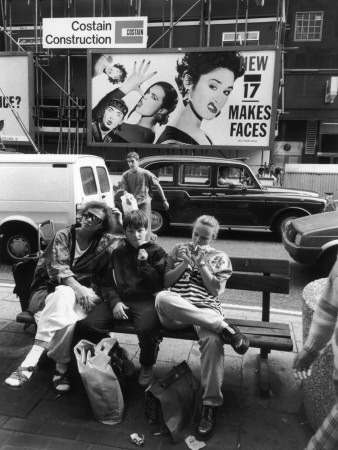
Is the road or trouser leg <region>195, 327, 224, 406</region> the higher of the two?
trouser leg <region>195, 327, 224, 406</region>

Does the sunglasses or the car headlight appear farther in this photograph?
the car headlight

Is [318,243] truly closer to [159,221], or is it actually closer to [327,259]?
[327,259]

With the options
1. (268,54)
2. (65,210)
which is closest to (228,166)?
(65,210)

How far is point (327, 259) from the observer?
5992mm

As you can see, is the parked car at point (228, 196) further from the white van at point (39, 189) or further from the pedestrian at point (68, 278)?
the pedestrian at point (68, 278)

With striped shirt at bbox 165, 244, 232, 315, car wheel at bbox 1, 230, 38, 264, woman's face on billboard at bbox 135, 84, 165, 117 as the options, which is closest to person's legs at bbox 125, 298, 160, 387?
striped shirt at bbox 165, 244, 232, 315

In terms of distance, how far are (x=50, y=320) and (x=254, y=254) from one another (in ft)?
19.7

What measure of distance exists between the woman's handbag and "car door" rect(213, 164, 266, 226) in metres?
7.26

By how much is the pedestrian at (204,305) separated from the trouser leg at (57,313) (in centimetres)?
63

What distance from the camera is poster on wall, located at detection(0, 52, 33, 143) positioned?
17328mm

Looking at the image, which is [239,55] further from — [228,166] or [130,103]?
[228,166]

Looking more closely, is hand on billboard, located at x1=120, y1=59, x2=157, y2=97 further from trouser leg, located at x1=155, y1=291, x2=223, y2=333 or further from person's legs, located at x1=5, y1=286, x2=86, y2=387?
trouser leg, located at x1=155, y1=291, x2=223, y2=333

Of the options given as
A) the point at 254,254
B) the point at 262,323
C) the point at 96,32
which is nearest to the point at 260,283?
the point at 262,323

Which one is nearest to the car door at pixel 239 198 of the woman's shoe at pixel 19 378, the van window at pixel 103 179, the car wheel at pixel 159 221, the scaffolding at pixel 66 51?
the car wheel at pixel 159 221
